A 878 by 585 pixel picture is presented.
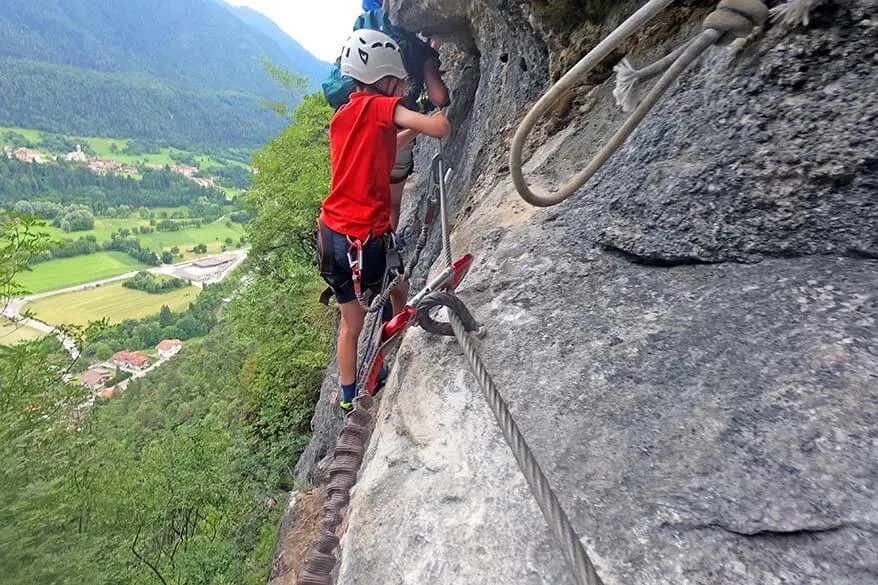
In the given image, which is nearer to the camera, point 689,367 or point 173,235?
point 689,367

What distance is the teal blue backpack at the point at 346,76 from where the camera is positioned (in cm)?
421

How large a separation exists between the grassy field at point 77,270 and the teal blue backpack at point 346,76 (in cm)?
7842

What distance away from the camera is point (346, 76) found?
4.06 metres

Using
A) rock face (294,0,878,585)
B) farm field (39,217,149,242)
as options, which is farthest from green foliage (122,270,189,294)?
rock face (294,0,878,585)

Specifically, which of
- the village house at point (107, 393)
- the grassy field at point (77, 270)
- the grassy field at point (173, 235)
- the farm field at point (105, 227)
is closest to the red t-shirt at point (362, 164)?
the village house at point (107, 393)

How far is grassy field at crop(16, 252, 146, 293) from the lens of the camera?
69.7m

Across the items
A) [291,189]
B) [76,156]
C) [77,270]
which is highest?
[76,156]

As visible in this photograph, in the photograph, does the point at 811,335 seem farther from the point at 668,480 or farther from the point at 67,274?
the point at 67,274

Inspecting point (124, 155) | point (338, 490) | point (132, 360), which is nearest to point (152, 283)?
point (132, 360)

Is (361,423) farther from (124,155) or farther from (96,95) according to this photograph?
(96,95)

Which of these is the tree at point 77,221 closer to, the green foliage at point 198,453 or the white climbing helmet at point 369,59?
the green foliage at point 198,453

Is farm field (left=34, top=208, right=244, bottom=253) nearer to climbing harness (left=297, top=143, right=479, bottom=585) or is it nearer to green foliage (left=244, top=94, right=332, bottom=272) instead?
green foliage (left=244, top=94, right=332, bottom=272)

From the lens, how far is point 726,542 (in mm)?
1324

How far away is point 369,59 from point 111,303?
2836 inches
